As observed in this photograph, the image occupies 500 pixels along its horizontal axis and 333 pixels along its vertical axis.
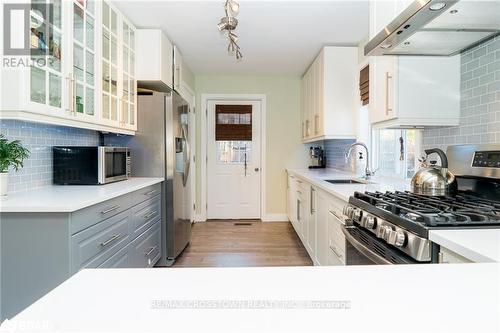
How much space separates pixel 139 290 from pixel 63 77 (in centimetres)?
176

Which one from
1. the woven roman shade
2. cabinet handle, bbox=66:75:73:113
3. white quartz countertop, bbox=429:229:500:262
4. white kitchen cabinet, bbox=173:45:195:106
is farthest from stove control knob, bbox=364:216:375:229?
the woven roman shade

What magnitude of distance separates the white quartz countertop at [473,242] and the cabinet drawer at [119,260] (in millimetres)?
1760

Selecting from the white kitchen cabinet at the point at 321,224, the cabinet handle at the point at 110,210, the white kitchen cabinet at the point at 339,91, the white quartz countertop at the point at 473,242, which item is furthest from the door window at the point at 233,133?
the white quartz countertop at the point at 473,242

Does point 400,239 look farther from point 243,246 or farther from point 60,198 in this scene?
point 243,246

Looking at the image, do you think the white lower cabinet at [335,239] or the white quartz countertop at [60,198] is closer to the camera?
the white quartz countertop at [60,198]

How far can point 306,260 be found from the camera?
329cm

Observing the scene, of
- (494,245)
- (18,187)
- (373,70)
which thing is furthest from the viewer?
(373,70)

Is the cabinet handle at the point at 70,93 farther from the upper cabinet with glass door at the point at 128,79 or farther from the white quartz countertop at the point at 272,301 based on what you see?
the white quartz countertop at the point at 272,301

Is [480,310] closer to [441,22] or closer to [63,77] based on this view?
[441,22]

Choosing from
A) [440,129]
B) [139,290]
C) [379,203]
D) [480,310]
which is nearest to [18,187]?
[139,290]

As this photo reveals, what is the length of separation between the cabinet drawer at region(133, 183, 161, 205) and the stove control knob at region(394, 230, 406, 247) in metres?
1.88

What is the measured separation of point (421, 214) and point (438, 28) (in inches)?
37.9

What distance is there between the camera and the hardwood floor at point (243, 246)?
3.24 meters

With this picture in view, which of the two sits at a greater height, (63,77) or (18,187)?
(63,77)
